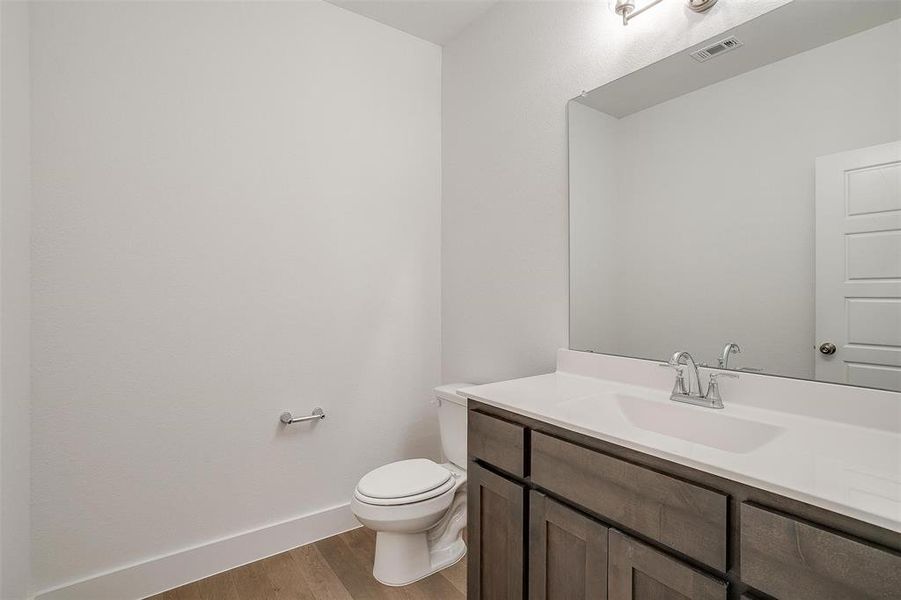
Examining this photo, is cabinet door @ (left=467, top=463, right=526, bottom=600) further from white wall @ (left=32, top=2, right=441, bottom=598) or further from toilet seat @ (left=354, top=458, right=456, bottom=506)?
white wall @ (left=32, top=2, right=441, bottom=598)

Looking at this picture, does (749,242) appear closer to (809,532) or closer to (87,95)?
(809,532)

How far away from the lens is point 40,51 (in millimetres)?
1556

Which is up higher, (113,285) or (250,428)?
(113,285)

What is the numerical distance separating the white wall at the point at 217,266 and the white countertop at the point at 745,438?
1013mm

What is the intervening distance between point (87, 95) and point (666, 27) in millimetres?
2062

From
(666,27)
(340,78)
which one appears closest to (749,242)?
(666,27)

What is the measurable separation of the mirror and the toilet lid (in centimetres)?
84

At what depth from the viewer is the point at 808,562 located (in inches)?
29.5

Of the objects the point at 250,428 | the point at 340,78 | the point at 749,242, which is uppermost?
the point at 340,78

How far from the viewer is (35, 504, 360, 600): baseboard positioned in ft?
5.48

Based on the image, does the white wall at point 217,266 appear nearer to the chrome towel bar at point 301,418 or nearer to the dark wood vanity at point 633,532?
the chrome towel bar at point 301,418

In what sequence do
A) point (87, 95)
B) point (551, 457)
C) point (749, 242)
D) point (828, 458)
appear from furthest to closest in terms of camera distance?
point (87, 95) → point (749, 242) → point (551, 457) → point (828, 458)

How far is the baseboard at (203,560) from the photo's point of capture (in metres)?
1.67

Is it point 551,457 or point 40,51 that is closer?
point 551,457
